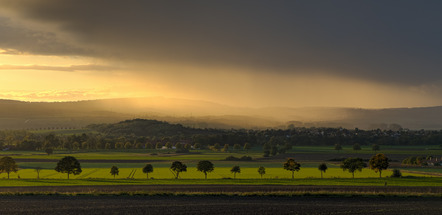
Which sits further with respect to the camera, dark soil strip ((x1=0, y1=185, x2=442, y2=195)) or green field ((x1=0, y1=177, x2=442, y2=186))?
green field ((x1=0, y1=177, x2=442, y2=186))

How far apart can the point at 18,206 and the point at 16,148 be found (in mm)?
152140

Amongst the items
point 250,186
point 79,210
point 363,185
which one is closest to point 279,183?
point 250,186

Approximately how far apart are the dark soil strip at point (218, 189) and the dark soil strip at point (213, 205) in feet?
23.8

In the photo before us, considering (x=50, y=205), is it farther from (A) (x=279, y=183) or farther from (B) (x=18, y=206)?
(A) (x=279, y=183)

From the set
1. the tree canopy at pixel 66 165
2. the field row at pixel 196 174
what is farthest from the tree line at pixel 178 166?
the field row at pixel 196 174

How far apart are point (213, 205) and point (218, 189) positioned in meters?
16.1

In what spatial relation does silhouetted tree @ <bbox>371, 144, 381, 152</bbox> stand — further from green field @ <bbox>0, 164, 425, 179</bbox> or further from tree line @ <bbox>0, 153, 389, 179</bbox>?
tree line @ <bbox>0, 153, 389, 179</bbox>

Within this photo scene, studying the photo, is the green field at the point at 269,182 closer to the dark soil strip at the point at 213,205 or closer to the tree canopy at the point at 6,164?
the tree canopy at the point at 6,164

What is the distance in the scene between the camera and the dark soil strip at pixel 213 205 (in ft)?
166

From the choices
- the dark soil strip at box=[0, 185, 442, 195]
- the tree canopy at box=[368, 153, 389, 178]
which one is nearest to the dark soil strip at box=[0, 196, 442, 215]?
the dark soil strip at box=[0, 185, 442, 195]

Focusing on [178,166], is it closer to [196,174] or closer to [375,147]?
[196,174]

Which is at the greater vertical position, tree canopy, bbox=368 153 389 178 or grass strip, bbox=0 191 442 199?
tree canopy, bbox=368 153 389 178

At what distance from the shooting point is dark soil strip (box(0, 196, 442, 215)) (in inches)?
1997

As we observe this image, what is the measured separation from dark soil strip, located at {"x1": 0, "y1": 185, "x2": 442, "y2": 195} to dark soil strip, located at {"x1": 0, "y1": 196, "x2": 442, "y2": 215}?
23.8ft
